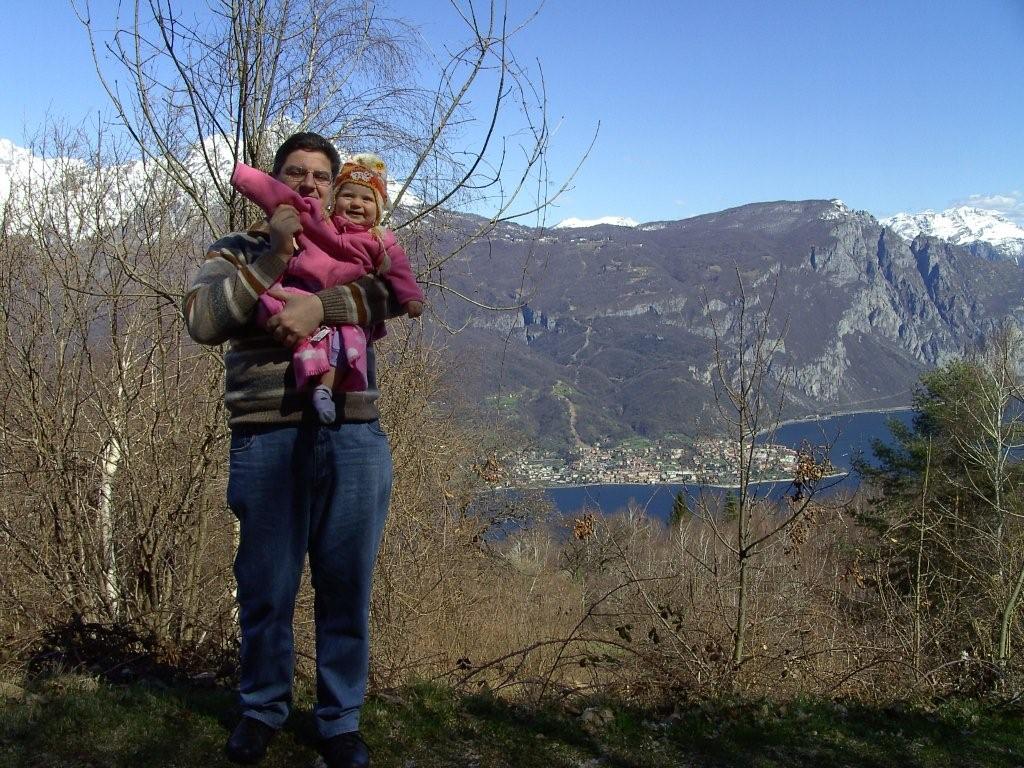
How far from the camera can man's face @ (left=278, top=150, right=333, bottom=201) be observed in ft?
8.93

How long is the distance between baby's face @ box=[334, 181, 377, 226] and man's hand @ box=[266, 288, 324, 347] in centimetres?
28

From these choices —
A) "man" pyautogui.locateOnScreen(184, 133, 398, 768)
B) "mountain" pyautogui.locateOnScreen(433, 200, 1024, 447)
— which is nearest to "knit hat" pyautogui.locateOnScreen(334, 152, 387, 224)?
"man" pyautogui.locateOnScreen(184, 133, 398, 768)

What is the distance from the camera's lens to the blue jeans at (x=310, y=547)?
102 inches

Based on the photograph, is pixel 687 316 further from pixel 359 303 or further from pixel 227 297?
pixel 227 297

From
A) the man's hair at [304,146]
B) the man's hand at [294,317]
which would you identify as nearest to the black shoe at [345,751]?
the man's hand at [294,317]

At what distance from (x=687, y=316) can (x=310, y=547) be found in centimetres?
10956

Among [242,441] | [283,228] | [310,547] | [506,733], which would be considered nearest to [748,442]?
[506,733]

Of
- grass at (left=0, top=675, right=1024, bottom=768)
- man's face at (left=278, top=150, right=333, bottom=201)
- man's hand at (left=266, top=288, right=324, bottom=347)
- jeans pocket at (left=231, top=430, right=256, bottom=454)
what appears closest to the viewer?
man's hand at (left=266, top=288, right=324, bottom=347)

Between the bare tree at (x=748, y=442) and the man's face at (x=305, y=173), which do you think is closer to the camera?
the man's face at (x=305, y=173)

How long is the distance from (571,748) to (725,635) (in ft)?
7.21

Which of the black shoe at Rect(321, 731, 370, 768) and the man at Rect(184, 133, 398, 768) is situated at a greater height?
the man at Rect(184, 133, 398, 768)

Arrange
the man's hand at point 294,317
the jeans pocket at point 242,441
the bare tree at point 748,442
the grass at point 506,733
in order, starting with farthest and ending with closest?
the bare tree at point 748,442 → the grass at point 506,733 → the jeans pocket at point 242,441 → the man's hand at point 294,317

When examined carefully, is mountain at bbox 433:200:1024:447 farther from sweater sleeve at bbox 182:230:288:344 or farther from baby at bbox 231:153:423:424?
sweater sleeve at bbox 182:230:288:344

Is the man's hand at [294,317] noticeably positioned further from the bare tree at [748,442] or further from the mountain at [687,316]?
the bare tree at [748,442]
